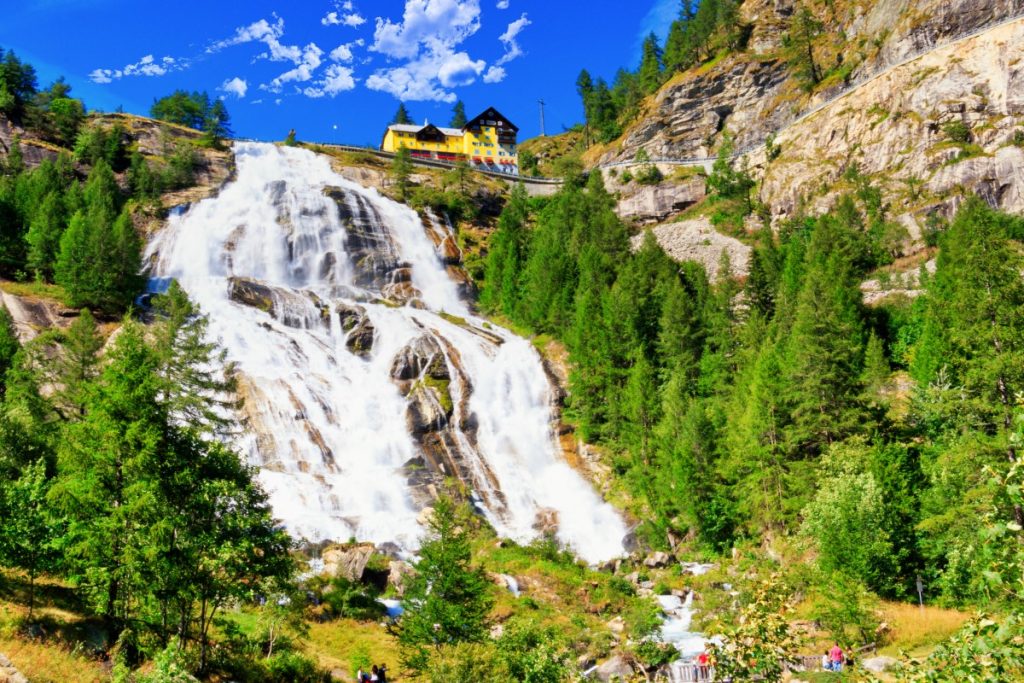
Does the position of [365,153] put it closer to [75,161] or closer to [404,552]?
[75,161]

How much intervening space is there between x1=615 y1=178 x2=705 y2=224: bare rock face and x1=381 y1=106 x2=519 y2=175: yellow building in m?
33.9

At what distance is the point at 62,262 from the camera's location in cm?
5278

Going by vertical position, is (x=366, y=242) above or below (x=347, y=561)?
above

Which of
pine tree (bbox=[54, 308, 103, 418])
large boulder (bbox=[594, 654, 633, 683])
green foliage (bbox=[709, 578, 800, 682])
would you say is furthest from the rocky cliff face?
green foliage (bbox=[709, 578, 800, 682])

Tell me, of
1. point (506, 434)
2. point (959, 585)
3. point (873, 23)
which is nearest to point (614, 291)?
point (506, 434)

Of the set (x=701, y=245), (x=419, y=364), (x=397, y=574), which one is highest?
(x=701, y=245)

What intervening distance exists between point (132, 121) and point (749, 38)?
83.3 m

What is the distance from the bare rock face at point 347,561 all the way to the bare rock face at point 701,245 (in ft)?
141

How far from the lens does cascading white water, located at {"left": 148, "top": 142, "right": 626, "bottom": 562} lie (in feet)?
136

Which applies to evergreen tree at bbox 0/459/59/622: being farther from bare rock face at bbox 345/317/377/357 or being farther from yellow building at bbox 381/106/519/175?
yellow building at bbox 381/106/519/175

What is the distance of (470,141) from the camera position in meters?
112

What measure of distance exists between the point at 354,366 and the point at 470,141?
2765 inches

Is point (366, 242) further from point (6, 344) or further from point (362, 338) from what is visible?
point (6, 344)

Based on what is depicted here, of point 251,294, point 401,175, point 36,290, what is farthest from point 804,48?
point 36,290
